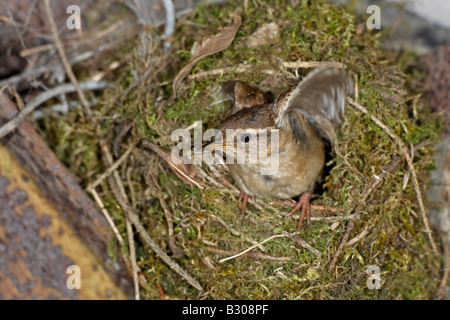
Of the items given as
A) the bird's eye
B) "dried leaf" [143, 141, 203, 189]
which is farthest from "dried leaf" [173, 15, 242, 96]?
the bird's eye

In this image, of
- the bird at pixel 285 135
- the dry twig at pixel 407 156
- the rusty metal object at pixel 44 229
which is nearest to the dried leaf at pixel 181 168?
the bird at pixel 285 135

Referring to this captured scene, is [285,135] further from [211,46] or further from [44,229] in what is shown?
[44,229]

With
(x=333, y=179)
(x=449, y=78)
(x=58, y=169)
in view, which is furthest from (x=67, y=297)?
(x=449, y=78)

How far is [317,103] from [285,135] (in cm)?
34

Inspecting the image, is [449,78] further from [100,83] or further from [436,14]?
[100,83]

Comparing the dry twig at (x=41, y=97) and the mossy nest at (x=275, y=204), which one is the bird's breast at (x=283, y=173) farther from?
the dry twig at (x=41, y=97)

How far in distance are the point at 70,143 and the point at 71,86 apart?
40 cm

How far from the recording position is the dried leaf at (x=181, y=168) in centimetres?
279

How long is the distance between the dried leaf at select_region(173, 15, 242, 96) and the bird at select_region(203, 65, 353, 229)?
241mm

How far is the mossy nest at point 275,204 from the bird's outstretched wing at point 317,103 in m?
0.12

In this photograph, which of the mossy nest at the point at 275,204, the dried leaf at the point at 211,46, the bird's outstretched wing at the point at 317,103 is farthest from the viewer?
the dried leaf at the point at 211,46

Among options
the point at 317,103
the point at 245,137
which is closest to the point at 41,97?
the point at 245,137

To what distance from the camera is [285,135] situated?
258 cm

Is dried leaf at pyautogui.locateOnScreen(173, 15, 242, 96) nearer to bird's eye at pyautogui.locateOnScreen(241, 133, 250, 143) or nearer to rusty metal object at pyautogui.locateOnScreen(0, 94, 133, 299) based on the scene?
bird's eye at pyautogui.locateOnScreen(241, 133, 250, 143)
